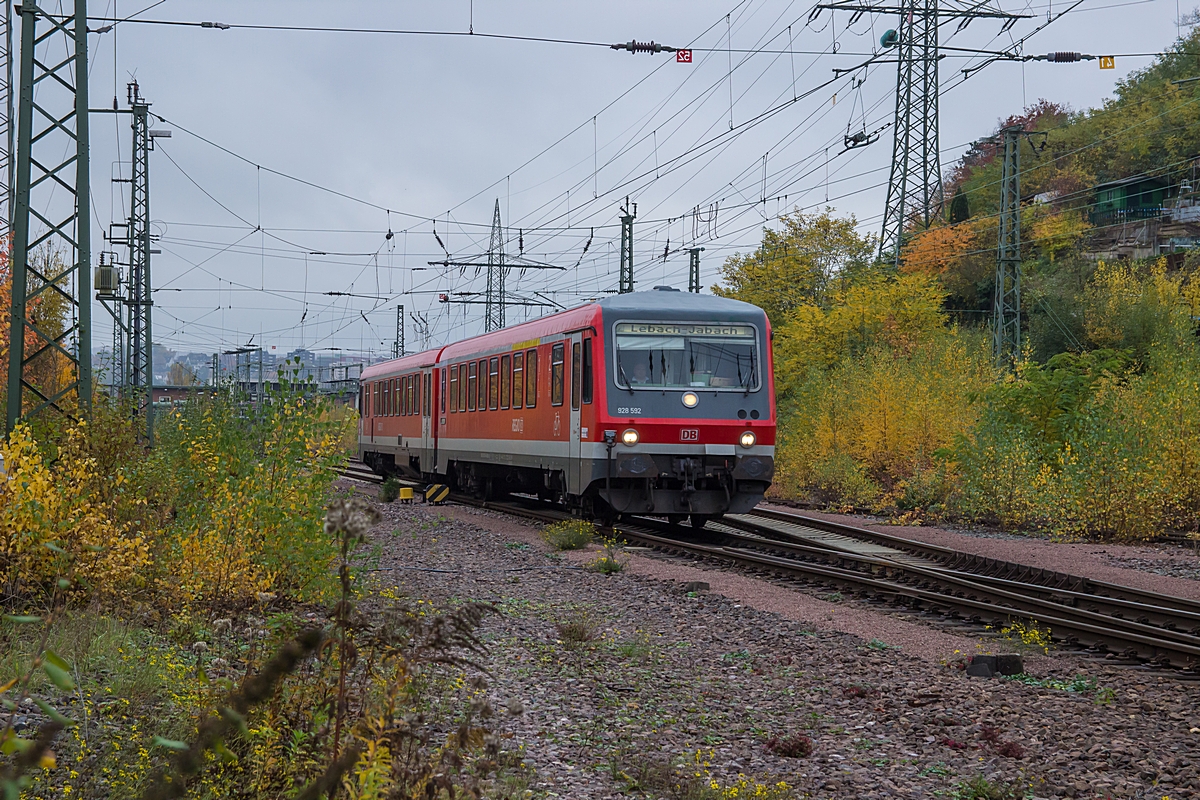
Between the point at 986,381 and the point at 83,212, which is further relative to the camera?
the point at 986,381

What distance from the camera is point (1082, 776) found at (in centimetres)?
595

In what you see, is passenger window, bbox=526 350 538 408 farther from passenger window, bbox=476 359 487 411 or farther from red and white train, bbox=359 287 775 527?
passenger window, bbox=476 359 487 411

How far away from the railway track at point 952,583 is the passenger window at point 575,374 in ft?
6.72

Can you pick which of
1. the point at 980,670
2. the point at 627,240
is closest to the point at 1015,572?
the point at 980,670

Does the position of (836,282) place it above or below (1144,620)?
above

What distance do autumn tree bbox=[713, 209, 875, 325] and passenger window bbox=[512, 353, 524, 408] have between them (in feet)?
80.3

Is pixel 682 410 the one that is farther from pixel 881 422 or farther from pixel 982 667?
pixel 881 422

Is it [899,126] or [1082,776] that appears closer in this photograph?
[1082,776]

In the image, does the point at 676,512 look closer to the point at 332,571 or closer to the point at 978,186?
the point at 332,571

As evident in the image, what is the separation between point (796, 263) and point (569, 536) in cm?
3032

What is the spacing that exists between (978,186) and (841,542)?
47.3 m

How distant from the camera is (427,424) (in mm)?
26969

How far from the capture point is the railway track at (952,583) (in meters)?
9.48

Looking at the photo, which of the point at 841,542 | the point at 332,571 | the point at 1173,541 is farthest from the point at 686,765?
the point at 1173,541
